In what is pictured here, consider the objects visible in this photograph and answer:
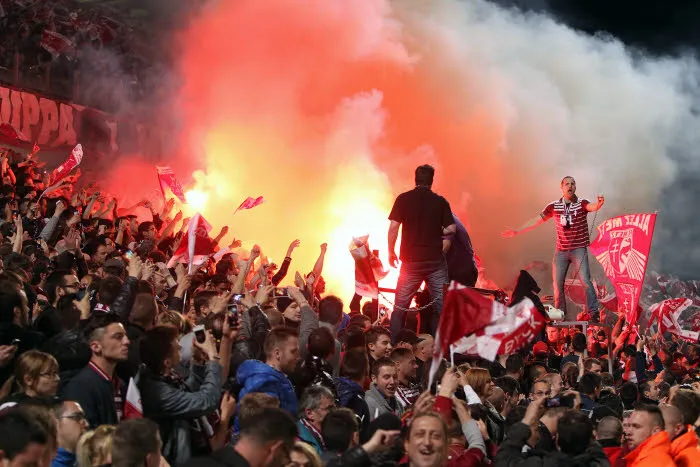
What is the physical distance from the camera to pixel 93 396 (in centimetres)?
563

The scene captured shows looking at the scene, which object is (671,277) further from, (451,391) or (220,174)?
(451,391)

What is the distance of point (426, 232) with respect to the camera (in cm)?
1037

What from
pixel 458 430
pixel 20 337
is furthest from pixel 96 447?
pixel 458 430

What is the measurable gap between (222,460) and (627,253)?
→ 9.79 m

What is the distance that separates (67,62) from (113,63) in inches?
57.6

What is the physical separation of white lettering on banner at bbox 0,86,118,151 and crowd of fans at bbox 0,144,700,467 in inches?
446

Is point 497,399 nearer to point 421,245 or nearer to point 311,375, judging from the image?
point 311,375

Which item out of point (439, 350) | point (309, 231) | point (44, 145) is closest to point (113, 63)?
point (44, 145)

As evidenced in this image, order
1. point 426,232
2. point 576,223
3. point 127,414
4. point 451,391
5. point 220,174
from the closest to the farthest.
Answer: point 127,414, point 451,391, point 426,232, point 576,223, point 220,174

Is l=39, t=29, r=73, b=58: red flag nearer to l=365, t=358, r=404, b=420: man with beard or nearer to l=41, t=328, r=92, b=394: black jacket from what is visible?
l=365, t=358, r=404, b=420: man with beard

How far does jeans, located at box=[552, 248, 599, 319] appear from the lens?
13.1 meters

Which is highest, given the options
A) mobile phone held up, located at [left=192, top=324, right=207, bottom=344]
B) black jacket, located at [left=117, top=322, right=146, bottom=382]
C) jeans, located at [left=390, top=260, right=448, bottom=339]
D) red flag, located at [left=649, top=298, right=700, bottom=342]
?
red flag, located at [left=649, top=298, right=700, bottom=342]

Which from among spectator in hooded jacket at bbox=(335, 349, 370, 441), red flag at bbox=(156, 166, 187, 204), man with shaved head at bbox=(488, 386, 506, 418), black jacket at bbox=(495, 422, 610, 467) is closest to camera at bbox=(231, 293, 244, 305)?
spectator in hooded jacket at bbox=(335, 349, 370, 441)

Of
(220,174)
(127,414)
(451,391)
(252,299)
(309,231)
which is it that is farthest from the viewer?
(220,174)
